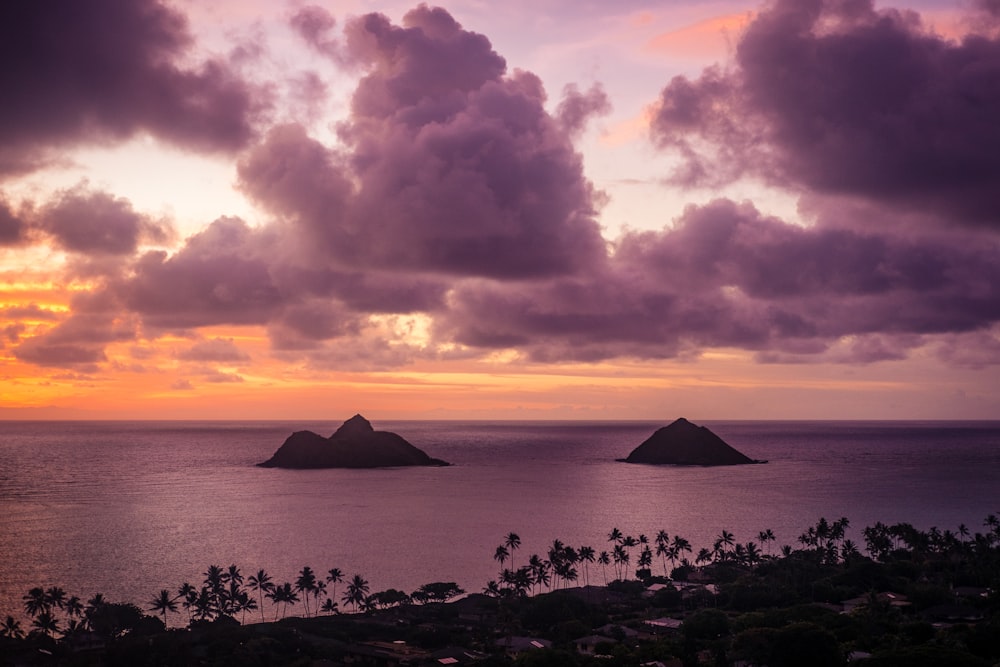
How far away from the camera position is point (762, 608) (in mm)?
107250

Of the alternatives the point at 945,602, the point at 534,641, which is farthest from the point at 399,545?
the point at 945,602

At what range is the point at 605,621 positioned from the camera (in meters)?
104

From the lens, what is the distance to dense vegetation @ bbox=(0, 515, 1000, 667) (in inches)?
3233

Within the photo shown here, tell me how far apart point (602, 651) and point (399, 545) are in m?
90.6

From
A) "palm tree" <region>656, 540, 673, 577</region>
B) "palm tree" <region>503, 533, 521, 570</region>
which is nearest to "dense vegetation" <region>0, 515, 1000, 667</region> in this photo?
"palm tree" <region>503, 533, 521, 570</region>

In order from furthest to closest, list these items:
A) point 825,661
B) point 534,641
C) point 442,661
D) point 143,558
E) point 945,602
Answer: point 143,558 → point 945,602 → point 534,641 → point 442,661 → point 825,661

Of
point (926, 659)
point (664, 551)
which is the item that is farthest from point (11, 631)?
point (664, 551)

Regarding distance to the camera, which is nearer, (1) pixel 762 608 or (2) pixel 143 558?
(1) pixel 762 608

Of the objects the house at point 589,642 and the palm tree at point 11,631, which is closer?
the house at point 589,642

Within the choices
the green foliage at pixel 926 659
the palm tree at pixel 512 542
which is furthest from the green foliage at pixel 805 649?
the palm tree at pixel 512 542

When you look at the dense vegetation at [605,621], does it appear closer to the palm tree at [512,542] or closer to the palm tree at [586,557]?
the palm tree at [586,557]

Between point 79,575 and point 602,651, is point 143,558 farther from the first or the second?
point 602,651

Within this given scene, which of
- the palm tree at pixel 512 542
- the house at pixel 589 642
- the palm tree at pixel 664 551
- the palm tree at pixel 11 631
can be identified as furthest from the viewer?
the palm tree at pixel 664 551

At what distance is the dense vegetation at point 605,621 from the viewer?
269 ft
